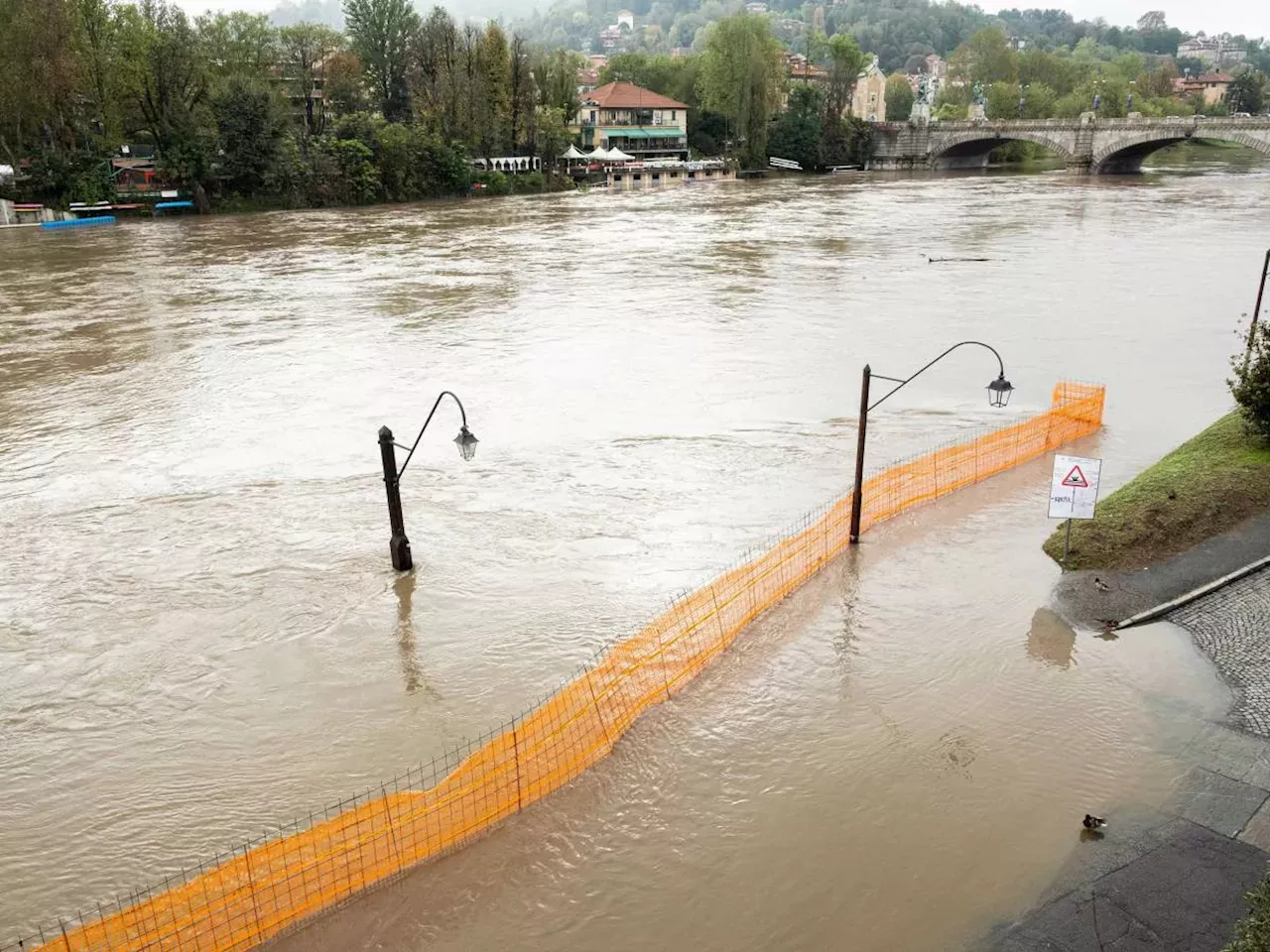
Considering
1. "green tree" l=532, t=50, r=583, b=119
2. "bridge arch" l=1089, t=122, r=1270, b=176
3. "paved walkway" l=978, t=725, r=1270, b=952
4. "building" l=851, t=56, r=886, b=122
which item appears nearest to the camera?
"paved walkway" l=978, t=725, r=1270, b=952

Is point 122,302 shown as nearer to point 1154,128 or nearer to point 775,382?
point 775,382

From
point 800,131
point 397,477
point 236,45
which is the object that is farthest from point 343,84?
point 397,477

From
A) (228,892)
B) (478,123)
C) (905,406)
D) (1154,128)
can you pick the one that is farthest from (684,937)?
(1154,128)

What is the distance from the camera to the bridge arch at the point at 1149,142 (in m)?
84.8

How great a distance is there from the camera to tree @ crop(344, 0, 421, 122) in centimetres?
9794

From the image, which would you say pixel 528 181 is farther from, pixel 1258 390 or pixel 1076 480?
pixel 1076 480

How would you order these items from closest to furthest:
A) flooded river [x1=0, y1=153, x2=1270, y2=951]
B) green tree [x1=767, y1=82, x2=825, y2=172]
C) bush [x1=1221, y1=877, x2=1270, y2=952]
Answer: bush [x1=1221, y1=877, x2=1270, y2=952], flooded river [x1=0, y1=153, x2=1270, y2=951], green tree [x1=767, y1=82, x2=825, y2=172]

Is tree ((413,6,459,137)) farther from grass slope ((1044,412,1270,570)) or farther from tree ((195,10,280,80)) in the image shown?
grass slope ((1044,412,1270,570))

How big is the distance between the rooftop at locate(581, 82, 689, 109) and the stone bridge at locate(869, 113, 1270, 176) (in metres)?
26.2

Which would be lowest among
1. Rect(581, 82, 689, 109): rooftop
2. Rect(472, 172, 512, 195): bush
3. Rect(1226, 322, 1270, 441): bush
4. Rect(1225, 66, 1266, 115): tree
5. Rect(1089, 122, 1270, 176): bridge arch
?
Rect(1226, 322, 1270, 441): bush

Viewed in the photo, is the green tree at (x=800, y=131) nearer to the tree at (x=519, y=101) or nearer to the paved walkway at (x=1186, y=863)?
the tree at (x=519, y=101)

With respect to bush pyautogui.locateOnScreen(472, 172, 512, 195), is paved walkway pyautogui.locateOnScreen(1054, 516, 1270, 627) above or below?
below

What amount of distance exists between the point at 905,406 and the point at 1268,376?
874 cm

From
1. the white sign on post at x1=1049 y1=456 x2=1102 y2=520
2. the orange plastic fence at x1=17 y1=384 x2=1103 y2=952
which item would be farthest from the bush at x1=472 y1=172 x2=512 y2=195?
the white sign on post at x1=1049 y1=456 x2=1102 y2=520
